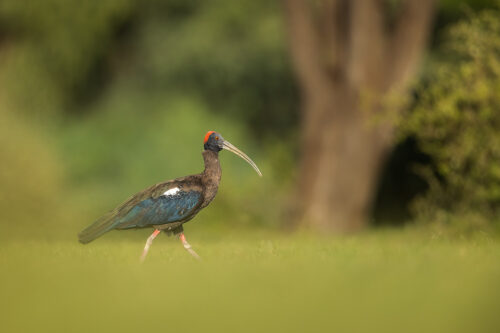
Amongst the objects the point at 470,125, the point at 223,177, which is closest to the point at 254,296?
the point at 470,125

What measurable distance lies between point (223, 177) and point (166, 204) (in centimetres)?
1281

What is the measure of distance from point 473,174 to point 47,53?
15349mm

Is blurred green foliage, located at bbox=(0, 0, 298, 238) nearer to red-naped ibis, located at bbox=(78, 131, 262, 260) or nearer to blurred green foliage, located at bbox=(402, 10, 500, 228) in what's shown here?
blurred green foliage, located at bbox=(402, 10, 500, 228)

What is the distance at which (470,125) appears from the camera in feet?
40.5

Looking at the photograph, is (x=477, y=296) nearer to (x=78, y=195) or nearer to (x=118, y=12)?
(x=78, y=195)

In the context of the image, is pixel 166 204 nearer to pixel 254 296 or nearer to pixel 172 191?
pixel 172 191

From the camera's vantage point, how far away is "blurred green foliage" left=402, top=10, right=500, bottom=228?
38.8ft

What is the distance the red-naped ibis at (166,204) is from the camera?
5902 mm

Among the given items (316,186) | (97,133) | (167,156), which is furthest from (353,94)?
(97,133)

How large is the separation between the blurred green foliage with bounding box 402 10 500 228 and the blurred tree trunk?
341cm

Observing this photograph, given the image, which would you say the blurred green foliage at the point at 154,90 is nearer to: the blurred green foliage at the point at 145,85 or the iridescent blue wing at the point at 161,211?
the blurred green foliage at the point at 145,85

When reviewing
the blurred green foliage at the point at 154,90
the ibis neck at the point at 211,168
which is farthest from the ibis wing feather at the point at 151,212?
the blurred green foliage at the point at 154,90

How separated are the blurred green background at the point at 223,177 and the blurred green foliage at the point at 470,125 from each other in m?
0.04

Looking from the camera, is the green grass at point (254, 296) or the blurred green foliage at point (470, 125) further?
the blurred green foliage at point (470, 125)
